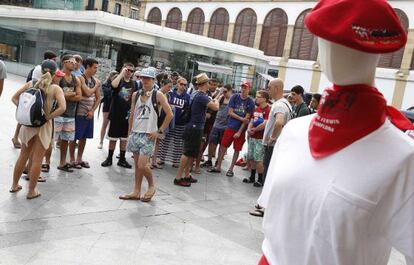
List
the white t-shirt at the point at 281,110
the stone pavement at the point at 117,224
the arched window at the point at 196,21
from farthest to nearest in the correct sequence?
the arched window at the point at 196,21, the white t-shirt at the point at 281,110, the stone pavement at the point at 117,224

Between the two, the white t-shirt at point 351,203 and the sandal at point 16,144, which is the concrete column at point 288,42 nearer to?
the sandal at point 16,144

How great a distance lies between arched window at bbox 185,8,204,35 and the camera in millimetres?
39456

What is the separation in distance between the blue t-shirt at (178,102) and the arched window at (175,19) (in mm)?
35163

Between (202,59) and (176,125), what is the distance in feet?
46.4

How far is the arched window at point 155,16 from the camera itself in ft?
143

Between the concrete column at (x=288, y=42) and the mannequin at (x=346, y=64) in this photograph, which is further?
the concrete column at (x=288, y=42)

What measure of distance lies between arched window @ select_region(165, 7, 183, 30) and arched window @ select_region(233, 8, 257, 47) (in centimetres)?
679

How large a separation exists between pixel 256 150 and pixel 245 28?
102 ft

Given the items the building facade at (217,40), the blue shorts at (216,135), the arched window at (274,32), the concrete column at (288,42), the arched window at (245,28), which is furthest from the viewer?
the arched window at (245,28)

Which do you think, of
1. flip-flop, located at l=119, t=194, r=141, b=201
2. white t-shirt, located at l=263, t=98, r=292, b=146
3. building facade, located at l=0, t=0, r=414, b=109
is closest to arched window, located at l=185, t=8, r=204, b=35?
building facade, located at l=0, t=0, r=414, b=109

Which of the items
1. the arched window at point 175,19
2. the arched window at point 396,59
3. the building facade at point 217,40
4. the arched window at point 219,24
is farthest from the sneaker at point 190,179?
the arched window at point 175,19

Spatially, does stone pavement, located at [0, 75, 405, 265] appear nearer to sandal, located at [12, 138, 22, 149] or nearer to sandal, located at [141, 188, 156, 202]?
sandal, located at [141, 188, 156, 202]

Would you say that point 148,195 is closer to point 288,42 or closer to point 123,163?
point 123,163

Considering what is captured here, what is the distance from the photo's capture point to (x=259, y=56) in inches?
992
